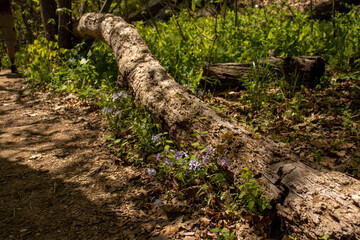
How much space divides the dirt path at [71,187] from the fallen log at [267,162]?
0.59 meters

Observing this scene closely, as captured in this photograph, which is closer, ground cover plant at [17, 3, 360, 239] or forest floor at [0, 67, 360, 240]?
forest floor at [0, 67, 360, 240]

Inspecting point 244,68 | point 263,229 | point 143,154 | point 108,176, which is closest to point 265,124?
point 244,68

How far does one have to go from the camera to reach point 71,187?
7.51 feet

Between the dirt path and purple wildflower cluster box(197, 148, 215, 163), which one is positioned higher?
purple wildflower cluster box(197, 148, 215, 163)

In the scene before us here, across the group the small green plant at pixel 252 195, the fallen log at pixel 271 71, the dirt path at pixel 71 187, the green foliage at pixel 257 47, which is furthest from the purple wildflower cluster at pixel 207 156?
the green foliage at pixel 257 47

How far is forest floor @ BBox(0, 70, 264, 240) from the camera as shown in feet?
5.91

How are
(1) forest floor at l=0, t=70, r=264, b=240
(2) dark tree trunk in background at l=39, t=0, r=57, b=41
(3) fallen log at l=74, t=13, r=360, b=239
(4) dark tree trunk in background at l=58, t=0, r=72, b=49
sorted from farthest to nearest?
1. (2) dark tree trunk in background at l=39, t=0, r=57, b=41
2. (4) dark tree trunk in background at l=58, t=0, r=72, b=49
3. (1) forest floor at l=0, t=70, r=264, b=240
4. (3) fallen log at l=74, t=13, r=360, b=239

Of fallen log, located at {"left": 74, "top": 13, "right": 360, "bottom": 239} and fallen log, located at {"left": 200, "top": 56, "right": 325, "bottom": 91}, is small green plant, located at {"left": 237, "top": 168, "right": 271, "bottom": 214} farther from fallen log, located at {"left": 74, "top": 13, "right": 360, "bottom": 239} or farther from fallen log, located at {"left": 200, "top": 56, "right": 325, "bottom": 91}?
fallen log, located at {"left": 200, "top": 56, "right": 325, "bottom": 91}

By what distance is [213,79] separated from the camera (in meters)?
3.78

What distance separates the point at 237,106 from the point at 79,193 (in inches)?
83.0

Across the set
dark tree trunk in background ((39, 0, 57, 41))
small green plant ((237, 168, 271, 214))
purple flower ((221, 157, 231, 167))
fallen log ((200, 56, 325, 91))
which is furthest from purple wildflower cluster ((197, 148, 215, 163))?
dark tree trunk in background ((39, 0, 57, 41))

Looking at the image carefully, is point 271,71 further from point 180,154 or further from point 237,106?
point 180,154

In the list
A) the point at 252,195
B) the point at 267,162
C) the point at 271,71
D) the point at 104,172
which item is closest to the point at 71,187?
the point at 104,172

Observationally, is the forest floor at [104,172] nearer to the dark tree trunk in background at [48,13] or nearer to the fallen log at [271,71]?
the fallen log at [271,71]
